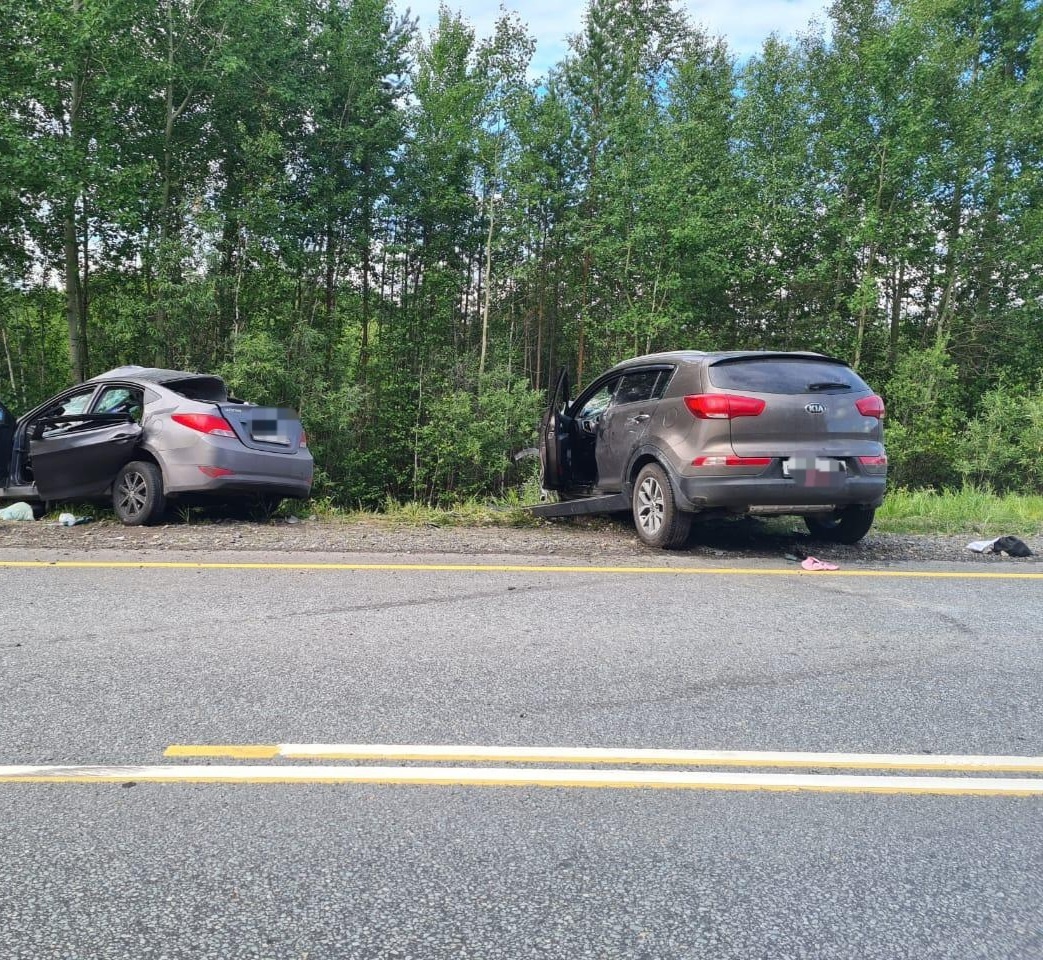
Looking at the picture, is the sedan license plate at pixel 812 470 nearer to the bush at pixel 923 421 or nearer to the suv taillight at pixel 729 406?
the suv taillight at pixel 729 406

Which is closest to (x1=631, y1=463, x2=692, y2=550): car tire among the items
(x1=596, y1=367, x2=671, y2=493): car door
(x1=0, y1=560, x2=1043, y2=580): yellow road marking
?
(x1=596, y1=367, x2=671, y2=493): car door

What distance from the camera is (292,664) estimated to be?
13.8 feet

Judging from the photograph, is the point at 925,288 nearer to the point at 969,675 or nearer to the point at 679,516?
the point at 679,516

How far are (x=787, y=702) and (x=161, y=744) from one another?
2781 millimetres

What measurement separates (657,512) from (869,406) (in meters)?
2.24

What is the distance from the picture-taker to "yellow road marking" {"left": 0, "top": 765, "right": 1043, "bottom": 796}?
9.61 feet

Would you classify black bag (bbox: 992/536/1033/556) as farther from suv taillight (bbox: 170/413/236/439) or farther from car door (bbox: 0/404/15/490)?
car door (bbox: 0/404/15/490)

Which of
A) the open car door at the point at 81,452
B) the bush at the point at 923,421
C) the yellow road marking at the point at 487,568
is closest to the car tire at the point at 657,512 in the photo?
the yellow road marking at the point at 487,568

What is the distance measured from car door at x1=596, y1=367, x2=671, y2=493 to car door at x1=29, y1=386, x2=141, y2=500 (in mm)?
5251

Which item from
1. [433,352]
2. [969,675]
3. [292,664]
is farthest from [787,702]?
[433,352]

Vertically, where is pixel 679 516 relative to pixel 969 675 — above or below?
above

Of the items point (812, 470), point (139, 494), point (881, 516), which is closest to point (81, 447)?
point (139, 494)

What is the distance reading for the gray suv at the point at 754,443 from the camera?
7.25 m

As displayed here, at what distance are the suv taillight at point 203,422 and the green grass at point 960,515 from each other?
25.5ft
